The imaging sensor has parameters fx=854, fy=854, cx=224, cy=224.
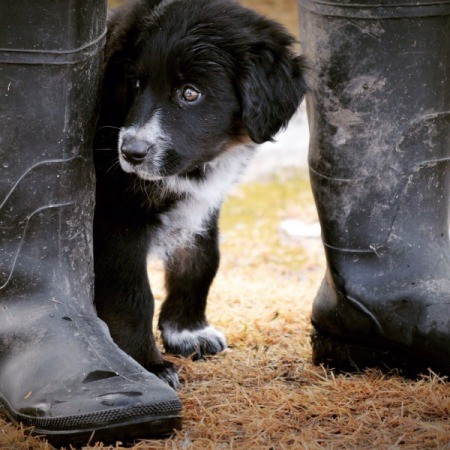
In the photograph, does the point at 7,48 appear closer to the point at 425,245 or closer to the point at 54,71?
the point at 54,71

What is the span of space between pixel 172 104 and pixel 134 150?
25 centimetres

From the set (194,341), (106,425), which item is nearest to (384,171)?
(194,341)

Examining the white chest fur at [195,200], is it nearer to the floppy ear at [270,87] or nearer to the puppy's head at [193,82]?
the puppy's head at [193,82]

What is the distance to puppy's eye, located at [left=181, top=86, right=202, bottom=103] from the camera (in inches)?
115

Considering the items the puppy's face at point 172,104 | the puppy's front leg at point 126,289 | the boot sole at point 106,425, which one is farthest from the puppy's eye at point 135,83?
the boot sole at point 106,425

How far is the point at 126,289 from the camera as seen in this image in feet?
9.54

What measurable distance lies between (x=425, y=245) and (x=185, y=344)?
1.07m

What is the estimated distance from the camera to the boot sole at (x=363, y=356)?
269 cm

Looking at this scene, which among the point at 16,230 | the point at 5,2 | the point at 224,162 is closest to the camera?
the point at 5,2

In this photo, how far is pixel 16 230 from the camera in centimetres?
243

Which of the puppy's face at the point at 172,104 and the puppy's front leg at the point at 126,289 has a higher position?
the puppy's face at the point at 172,104

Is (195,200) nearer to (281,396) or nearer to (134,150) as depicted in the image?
(134,150)

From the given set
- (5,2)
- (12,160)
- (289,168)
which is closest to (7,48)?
(5,2)

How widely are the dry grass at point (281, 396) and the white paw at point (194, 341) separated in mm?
66
